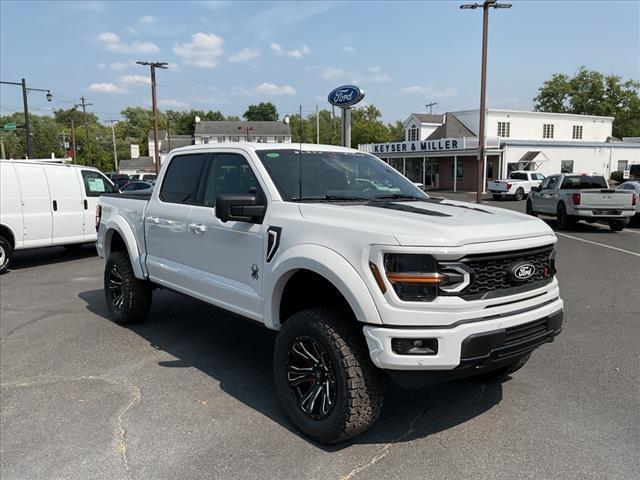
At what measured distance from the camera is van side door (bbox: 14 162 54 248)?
32.6ft

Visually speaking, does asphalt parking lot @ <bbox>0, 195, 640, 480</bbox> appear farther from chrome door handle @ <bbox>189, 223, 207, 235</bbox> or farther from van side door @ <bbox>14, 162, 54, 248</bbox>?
van side door @ <bbox>14, 162, 54, 248</bbox>

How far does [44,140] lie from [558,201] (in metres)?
114

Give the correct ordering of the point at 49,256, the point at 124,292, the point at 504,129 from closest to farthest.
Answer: the point at 124,292
the point at 49,256
the point at 504,129

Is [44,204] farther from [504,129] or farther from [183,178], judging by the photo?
[504,129]

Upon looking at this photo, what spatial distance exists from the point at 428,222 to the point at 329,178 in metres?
1.30

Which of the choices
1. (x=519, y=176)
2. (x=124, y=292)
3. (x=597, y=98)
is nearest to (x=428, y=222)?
(x=124, y=292)

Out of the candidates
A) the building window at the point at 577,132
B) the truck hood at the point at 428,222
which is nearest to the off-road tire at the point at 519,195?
the building window at the point at 577,132

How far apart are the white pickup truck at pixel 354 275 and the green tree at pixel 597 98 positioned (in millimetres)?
78955

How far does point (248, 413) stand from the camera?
3.83 meters

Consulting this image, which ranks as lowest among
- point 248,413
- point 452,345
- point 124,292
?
point 248,413

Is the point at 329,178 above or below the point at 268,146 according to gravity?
below

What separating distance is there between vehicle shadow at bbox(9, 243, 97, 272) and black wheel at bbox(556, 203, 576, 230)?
44.4ft

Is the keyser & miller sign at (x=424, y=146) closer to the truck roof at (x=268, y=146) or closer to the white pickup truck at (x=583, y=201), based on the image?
the white pickup truck at (x=583, y=201)

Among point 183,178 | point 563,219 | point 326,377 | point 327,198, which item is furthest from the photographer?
point 563,219
